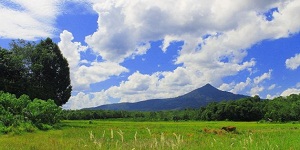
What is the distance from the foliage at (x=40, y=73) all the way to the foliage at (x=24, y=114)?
1208 centimetres

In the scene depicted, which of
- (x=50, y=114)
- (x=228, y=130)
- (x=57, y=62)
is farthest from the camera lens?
(x=57, y=62)

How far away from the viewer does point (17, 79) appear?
55.4 m

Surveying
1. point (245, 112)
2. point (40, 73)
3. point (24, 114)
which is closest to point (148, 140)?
point (24, 114)

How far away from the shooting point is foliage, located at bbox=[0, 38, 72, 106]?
2168 inches

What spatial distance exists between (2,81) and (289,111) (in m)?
77.1

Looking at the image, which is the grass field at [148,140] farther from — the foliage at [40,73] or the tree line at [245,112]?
the tree line at [245,112]

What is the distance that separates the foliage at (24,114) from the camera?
107 ft

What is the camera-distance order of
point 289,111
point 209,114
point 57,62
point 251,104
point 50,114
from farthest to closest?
point 209,114 < point 251,104 < point 289,111 < point 57,62 < point 50,114

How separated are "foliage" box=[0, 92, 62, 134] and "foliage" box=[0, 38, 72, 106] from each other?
12.1 meters

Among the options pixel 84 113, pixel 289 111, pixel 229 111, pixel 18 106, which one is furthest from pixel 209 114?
pixel 18 106

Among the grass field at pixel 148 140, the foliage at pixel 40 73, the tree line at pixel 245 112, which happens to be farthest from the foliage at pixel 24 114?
the tree line at pixel 245 112

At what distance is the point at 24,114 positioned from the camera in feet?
128

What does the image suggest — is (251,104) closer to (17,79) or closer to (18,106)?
(17,79)

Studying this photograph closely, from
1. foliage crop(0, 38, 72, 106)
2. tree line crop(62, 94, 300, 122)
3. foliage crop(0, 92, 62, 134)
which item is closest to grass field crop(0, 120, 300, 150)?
foliage crop(0, 92, 62, 134)
